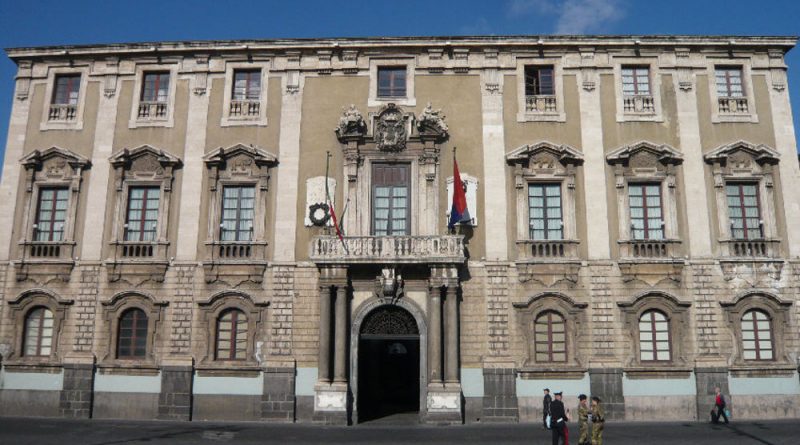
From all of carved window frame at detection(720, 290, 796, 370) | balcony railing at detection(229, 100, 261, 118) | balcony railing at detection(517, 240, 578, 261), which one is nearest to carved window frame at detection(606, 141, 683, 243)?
balcony railing at detection(517, 240, 578, 261)

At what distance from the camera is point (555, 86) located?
24.6m

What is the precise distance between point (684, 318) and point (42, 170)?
2445 centimetres

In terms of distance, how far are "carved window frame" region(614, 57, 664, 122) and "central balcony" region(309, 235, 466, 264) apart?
8004mm

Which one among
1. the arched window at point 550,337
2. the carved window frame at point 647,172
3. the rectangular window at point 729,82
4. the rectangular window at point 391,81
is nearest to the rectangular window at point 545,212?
the carved window frame at point 647,172

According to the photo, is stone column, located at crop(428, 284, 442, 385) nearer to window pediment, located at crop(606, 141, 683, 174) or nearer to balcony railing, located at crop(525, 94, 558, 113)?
balcony railing, located at crop(525, 94, 558, 113)

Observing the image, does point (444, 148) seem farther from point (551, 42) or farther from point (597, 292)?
point (597, 292)

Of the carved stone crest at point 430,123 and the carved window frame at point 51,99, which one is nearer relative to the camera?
the carved stone crest at point 430,123

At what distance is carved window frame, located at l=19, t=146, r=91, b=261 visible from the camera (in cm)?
2436

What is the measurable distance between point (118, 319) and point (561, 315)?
52.4ft

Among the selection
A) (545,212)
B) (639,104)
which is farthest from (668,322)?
(639,104)

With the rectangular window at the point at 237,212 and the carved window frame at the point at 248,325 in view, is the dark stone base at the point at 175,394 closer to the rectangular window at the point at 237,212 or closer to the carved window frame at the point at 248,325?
the carved window frame at the point at 248,325

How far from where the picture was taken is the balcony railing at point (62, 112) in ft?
83.4

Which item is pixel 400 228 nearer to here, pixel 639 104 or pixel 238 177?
pixel 238 177

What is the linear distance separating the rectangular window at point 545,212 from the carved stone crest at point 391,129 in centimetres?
508
